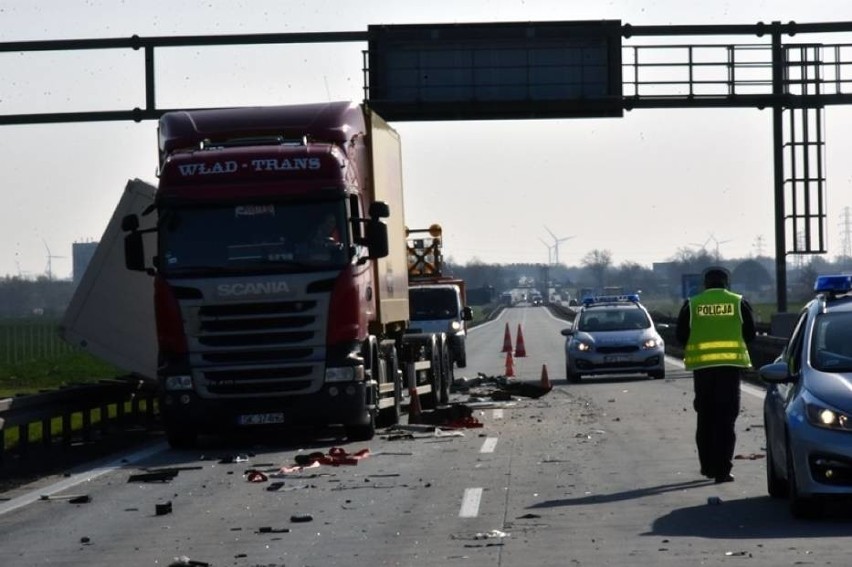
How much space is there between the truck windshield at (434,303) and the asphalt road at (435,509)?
57.8 ft

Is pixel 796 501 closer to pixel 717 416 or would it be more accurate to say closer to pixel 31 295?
pixel 717 416

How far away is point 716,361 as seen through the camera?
14609 mm

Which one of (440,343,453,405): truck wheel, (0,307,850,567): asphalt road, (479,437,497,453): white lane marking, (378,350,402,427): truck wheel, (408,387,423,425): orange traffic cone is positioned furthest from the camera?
(440,343,453,405): truck wheel

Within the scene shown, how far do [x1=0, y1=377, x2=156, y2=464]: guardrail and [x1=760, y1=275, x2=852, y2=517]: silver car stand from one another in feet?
26.9

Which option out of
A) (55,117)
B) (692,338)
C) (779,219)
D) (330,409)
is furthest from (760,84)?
(692,338)

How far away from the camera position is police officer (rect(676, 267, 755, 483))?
14445 millimetres

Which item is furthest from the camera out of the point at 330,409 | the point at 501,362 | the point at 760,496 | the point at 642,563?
the point at 501,362

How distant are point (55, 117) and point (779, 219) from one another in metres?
14.6

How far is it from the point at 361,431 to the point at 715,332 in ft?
21.2

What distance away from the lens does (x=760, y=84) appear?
3506 cm

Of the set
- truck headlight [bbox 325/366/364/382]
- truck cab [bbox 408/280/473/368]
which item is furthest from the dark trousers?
truck cab [bbox 408/280/473/368]

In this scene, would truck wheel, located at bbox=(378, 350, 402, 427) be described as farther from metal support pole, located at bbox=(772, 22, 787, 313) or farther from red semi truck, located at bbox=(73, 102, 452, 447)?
metal support pole, located at bbox=(772, 22, 787, 313)

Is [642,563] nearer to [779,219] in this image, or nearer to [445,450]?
[445,450]

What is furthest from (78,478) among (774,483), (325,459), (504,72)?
(504,72)
